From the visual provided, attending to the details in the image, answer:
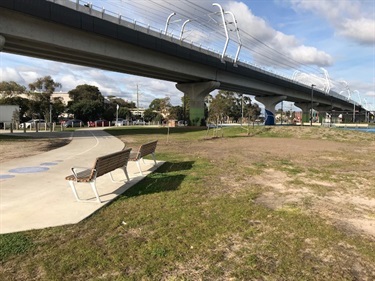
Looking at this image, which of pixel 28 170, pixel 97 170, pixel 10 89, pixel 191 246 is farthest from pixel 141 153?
pixel 10 89

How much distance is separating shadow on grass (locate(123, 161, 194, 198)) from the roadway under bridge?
19242 millimetres

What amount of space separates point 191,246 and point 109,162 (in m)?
3.34

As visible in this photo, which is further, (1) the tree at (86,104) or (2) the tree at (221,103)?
(2) the tree at (221,103)

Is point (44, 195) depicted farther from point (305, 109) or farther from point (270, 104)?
point (305, 109)

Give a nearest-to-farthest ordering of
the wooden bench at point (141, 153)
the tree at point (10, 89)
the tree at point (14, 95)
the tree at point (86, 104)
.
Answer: the wooden bench at point (141, 153), the tree at point (14, 95), the tree at point (10, 89), the tree at point (86, 104)

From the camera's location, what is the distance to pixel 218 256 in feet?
13.1

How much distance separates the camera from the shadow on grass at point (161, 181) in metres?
7.31

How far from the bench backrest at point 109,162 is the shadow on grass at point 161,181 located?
2.11ft

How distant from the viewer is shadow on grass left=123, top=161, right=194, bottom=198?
7.31m

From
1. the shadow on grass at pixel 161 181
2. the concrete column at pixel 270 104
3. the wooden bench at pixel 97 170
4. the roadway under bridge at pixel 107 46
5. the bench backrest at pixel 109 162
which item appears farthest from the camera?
the concrete column at pixel 270 104

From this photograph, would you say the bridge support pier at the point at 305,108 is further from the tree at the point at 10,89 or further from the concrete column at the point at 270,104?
the tree at the point at 10,89

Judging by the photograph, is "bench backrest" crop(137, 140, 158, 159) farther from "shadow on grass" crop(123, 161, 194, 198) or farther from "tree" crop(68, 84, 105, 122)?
"tree" crop(68, 84, 105, 122)

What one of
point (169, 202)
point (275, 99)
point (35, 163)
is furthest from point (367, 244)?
point (275, 99)

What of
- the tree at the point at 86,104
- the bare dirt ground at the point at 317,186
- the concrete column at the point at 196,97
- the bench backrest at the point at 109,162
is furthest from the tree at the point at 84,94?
the bench backrest at the point at 109,162
